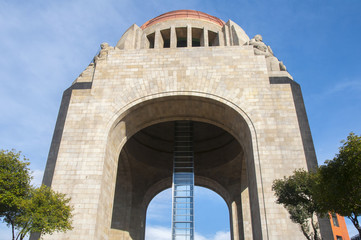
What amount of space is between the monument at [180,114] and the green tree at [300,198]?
2.01 meters

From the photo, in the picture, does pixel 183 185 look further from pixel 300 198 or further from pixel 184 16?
pixel 184 16

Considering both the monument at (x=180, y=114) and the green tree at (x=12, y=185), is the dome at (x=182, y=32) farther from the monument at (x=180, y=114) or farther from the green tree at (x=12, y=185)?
the green tree at (x=12, y=185)

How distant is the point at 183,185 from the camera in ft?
65.4

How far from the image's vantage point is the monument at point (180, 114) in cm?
1376

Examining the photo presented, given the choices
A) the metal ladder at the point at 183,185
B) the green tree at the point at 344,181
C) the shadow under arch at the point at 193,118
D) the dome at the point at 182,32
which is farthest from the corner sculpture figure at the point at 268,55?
the green tree at the point at 344,181

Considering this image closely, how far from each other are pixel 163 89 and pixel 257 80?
4.88 metres

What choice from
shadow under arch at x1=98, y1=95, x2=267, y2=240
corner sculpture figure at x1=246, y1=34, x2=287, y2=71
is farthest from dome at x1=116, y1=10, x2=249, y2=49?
shadow under arch at x1=98, y1=95, x2=267, y2=240

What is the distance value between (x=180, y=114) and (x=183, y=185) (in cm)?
490

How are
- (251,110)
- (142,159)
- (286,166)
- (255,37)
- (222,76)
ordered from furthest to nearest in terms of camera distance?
1. (142,159)
2. (255,37)
3. (222,76)
4. (251,110)
5. (286,166)

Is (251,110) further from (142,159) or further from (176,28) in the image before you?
(142,159)

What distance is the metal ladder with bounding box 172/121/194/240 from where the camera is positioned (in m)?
18.4

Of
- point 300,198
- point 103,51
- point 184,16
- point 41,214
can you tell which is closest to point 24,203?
point 41,214

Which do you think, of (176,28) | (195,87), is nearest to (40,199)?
(195,87)

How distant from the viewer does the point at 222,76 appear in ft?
54.9
